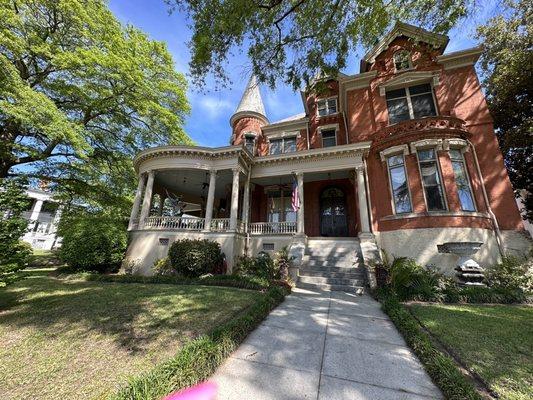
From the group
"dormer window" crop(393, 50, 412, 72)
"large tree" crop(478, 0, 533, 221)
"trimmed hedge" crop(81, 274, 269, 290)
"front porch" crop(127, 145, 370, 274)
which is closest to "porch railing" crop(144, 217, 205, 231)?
"front porch" crop(127, 145, 370, 274)

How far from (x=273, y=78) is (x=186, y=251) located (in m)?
7.67

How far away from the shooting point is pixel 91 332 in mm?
3834

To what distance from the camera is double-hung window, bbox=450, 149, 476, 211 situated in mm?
9828

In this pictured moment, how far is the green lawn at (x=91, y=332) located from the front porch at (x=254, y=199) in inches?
191

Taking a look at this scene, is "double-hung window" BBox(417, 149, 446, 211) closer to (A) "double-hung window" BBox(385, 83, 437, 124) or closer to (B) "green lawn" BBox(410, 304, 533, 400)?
(A) "double-hung window" BBox(385, 83, 437, 124)

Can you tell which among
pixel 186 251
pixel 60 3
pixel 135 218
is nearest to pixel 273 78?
pixel 186 251

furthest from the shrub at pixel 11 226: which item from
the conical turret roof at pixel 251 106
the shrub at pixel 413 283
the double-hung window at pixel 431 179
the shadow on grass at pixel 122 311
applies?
the conical turret roof at pixel 251 106

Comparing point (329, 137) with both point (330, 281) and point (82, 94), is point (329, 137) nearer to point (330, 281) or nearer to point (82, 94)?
point (330, 281)

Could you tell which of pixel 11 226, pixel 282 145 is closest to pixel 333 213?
pixel 282 145

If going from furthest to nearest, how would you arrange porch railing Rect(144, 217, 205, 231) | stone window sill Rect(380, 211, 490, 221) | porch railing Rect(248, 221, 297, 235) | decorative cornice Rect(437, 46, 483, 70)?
porch railing Rect(248, 221, 297, 235)
porch railing Rect(144, 217, 205, 231)
decorative cornice Rect(437, 46, 483, 70)
stone window sill Rect(380, 211, 490, 221)

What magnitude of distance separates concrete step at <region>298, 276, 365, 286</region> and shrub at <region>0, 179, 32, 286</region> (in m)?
8.24

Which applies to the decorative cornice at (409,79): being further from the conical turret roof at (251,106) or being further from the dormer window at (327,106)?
the conical turret roof at (251,106)

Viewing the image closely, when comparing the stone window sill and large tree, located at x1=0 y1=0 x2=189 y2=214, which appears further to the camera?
large tree, located at x1=0 y1=0 x2=189 y2=214

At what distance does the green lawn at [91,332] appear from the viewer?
2521 millimetres
